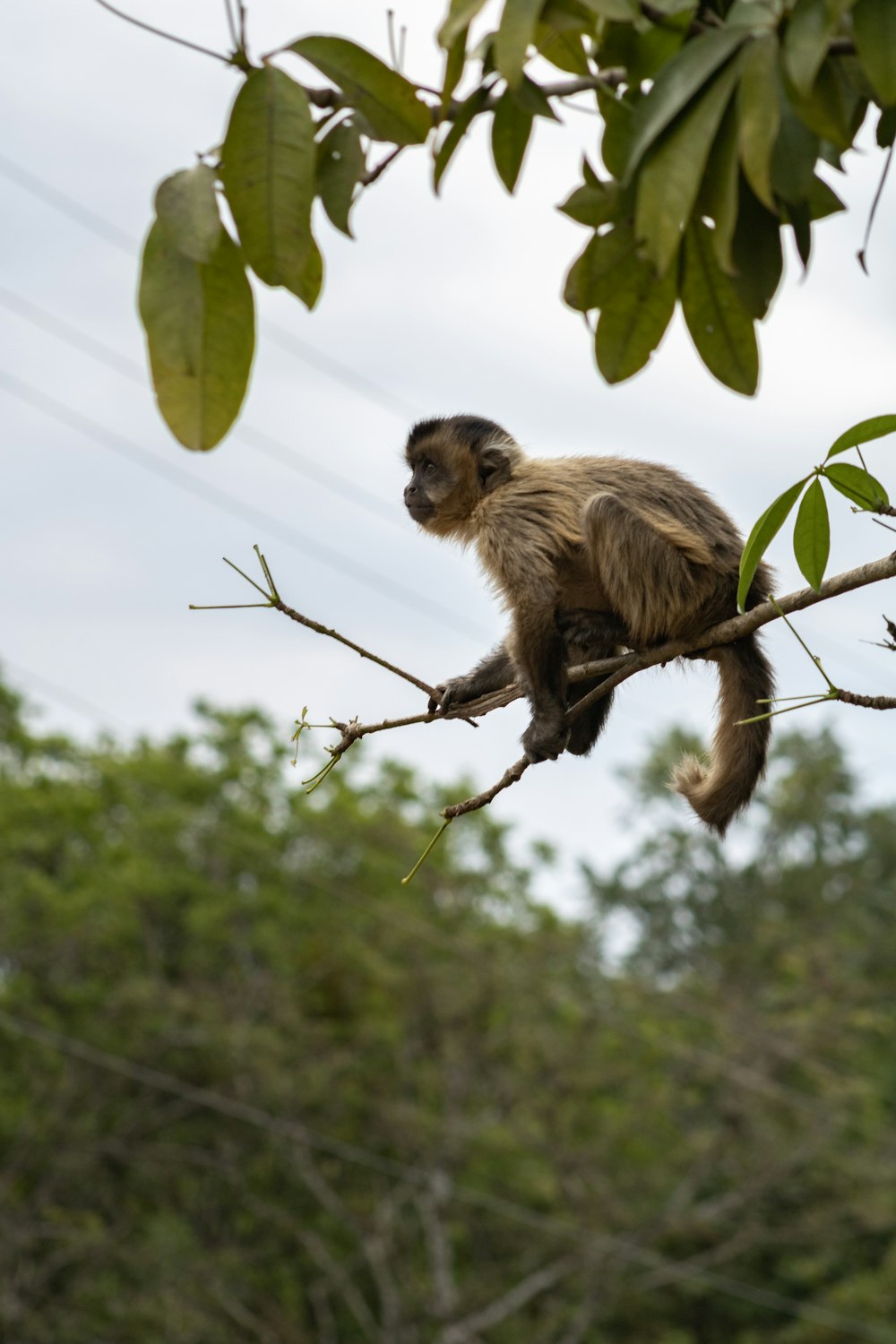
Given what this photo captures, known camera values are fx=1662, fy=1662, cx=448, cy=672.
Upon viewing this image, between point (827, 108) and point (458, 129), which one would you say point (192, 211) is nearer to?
point (458, 129)

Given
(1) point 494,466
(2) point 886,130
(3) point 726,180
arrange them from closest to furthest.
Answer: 1. (3) point 726,180
2. (2) point 886,130
3. (1) point 494,466

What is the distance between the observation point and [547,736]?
4262 millimetres

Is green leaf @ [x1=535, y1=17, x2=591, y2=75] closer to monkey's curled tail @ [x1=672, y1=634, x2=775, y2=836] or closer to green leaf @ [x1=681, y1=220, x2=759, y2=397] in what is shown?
green leaf @ [x1=681, y1=220, x2=759, y2=397]

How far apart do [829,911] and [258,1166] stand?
43.2 feet

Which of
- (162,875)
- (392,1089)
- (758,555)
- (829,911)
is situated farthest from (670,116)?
(829,911)

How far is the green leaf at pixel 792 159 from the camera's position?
1.86 metres

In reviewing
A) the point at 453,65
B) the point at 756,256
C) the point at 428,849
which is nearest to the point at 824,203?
the point at 756,256

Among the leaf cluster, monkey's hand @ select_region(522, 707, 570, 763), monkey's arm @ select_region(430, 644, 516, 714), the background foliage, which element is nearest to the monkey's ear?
monkey's arm @ select_region(430, 644, 516, 714)

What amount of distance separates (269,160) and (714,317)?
59 centimetres

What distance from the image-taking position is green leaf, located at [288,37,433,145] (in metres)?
1.99

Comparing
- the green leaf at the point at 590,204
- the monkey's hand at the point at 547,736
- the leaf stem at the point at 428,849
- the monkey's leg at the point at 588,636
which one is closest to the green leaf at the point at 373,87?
the green leaf at the point at 590,204

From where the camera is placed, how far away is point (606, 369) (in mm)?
2174

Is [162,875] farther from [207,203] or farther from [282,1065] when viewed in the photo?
[207,203]

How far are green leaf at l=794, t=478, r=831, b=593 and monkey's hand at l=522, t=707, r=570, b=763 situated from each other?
163 centimetres
